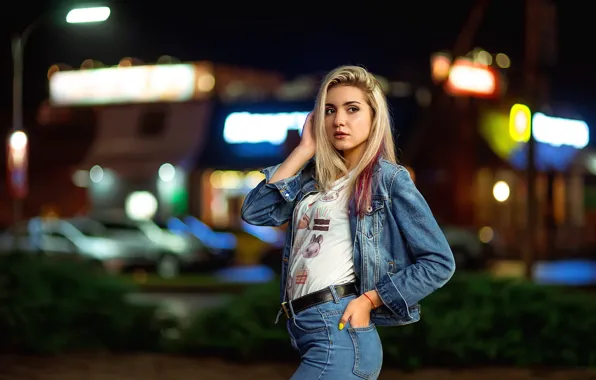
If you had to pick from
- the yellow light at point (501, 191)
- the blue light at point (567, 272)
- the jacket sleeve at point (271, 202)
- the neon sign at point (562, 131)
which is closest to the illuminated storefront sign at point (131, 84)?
the yellow light at point (501, 191)

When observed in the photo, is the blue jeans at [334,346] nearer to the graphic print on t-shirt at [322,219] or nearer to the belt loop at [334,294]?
the belt loop at [334,294]

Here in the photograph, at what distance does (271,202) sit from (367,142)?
459mm

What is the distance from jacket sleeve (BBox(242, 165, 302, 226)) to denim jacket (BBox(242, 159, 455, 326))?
334 millimetres

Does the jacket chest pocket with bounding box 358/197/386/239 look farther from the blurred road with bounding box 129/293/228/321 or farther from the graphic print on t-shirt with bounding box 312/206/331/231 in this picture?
the blurred road with bounding box 129/293/228/321

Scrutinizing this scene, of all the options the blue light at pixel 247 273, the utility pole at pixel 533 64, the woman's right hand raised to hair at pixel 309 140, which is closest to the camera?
the woman's right hand raised to hair at pixel 309 140

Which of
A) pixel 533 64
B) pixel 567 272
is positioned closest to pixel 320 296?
pixel 533 64

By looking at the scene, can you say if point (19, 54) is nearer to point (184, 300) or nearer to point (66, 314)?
point (184, 300)

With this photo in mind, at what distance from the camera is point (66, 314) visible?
9977 mm

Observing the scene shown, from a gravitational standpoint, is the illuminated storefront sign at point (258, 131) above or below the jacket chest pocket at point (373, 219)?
above

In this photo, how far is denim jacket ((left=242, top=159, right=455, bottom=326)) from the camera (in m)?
3.42

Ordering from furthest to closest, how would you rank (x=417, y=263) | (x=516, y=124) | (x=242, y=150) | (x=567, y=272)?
(x=242, y=150) < (x=516, y=124) < (x=567, y=272) < (x=417, y=263)

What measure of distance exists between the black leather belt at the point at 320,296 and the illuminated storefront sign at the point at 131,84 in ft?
119

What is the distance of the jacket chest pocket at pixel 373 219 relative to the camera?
3467 millimetres

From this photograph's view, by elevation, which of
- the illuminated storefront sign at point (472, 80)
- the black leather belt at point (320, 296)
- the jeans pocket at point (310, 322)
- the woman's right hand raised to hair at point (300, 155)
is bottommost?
the jeans pocket at point (310, 322)
